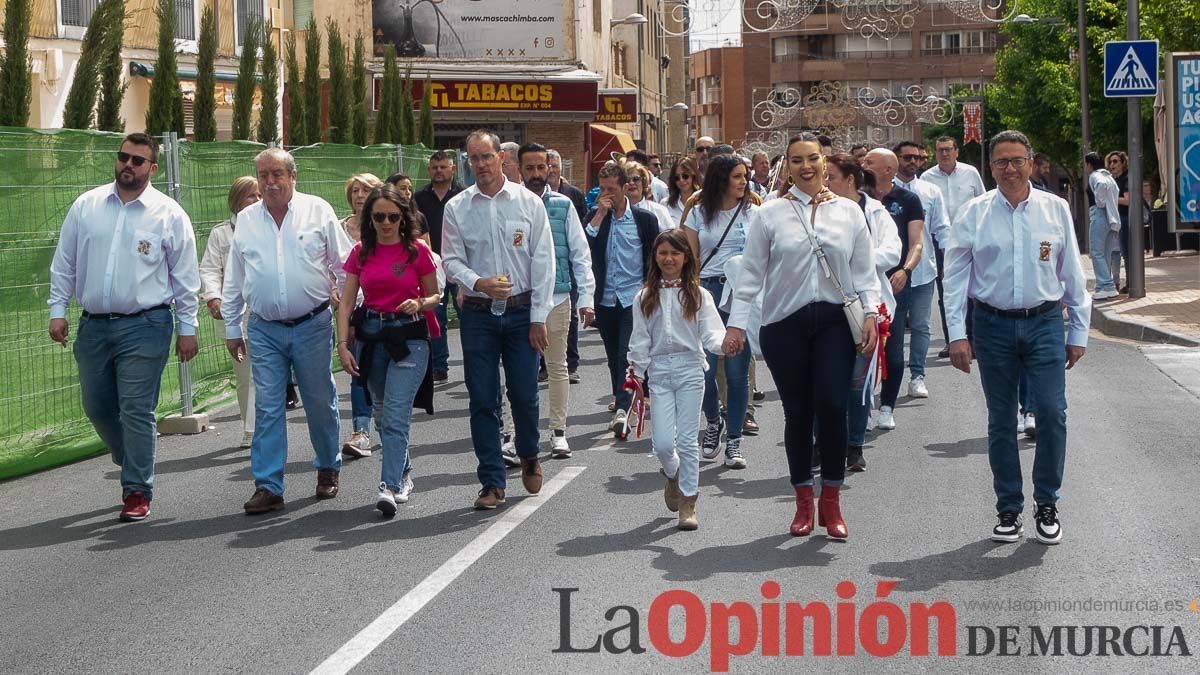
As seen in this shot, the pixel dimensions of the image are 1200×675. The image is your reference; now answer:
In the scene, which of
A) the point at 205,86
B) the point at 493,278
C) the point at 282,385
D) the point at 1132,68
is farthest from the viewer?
the point at 1132,68

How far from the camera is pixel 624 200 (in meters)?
12.2

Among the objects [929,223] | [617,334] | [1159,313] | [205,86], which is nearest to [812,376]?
[617,334]

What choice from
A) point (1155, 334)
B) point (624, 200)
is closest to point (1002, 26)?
point (1155, 334)

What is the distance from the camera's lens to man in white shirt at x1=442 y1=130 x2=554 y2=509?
29.7 feet

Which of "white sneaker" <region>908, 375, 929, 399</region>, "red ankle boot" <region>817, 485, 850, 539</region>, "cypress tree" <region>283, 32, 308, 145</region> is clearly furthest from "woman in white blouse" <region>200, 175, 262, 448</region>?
"cypress tree" <region>283, 32, 308, 145</region>

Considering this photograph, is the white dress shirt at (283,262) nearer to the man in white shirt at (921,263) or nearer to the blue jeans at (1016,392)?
the blue jeans at (1016,392)

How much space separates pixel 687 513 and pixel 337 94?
54.1ft

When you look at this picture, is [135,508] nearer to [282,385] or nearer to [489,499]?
[282,385]

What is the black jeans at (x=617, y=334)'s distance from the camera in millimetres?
12133

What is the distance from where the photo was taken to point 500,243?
9.08 m

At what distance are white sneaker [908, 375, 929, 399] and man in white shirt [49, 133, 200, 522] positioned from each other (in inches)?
246

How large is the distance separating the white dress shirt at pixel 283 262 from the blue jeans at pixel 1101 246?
14602mm

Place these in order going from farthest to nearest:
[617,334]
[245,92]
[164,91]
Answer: [245,92]
[164,91]
[617,334]

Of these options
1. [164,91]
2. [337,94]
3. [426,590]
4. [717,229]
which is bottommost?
[426,590]
